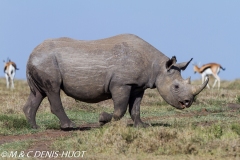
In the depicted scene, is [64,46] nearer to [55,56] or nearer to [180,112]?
[55,56]

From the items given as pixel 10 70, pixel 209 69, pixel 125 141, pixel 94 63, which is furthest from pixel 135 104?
pixel 209 69

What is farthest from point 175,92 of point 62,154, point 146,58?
point 62,154

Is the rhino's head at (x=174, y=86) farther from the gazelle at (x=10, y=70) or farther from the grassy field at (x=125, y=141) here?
the gazelle at (x=10, y=70)

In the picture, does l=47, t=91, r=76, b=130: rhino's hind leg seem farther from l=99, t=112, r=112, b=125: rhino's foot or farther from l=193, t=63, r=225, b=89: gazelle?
l=193, t=63, r=225, b=89: gazelle

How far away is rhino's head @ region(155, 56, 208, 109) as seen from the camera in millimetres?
13102

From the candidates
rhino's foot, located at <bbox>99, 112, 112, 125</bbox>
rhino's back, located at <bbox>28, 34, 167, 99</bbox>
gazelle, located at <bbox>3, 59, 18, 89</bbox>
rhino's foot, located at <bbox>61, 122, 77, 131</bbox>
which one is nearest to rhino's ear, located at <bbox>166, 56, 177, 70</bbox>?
rhino's back, located at <bbox>28, 34, 167, 99</bbox>

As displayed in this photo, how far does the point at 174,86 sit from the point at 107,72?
1.36 meters

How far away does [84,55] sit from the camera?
13.0 metres

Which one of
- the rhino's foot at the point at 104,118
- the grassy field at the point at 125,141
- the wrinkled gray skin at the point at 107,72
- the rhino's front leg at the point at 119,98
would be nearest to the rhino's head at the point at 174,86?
the wrinkled gray skin at the point at 107,72

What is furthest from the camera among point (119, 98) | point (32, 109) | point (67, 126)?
point (32, 109)

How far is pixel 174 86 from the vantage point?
13.1 metres

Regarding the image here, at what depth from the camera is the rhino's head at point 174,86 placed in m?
13.1

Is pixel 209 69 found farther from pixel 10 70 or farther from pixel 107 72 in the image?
pixel 107 72

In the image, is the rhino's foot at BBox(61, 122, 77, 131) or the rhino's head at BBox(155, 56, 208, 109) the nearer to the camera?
the rhino's head at BBox(155, 56, 208, 109)
